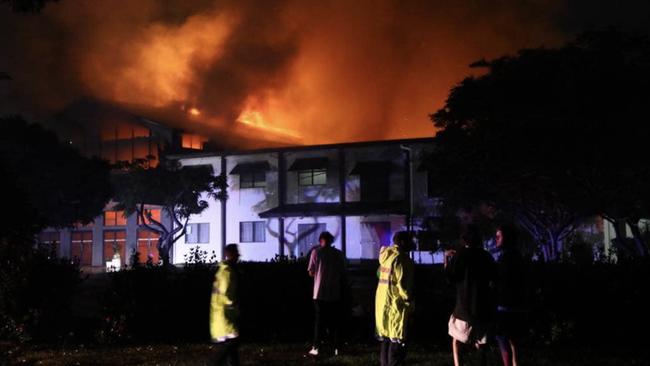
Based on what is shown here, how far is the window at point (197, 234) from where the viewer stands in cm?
4234

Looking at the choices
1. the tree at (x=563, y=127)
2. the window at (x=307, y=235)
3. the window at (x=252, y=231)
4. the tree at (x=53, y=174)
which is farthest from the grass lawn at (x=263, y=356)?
the window at (x=252, y=231)

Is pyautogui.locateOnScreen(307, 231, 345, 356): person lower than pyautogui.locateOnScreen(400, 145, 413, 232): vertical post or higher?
lower

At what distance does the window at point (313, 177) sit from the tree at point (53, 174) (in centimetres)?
1160

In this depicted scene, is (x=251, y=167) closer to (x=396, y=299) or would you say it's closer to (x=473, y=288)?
(x=396, y=299)

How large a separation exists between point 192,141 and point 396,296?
45478 millimetres

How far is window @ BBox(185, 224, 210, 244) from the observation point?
42.3 meters

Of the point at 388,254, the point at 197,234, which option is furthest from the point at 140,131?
the point at 388,254

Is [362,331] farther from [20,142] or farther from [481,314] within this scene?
[20,142]

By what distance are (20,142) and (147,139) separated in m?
15.2

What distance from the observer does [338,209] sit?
3828cm

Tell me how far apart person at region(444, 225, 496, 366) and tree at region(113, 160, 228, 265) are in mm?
28647

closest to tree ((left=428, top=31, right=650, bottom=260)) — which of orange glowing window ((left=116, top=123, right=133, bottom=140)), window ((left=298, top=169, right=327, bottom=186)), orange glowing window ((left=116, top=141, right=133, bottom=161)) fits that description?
window ((left=298, top=169, right=327, bottom=186))

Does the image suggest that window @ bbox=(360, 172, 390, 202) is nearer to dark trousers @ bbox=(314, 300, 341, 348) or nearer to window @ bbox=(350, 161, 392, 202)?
window @ bbox=(350, 161, 392, 202)

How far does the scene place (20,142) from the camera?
35.1 m
